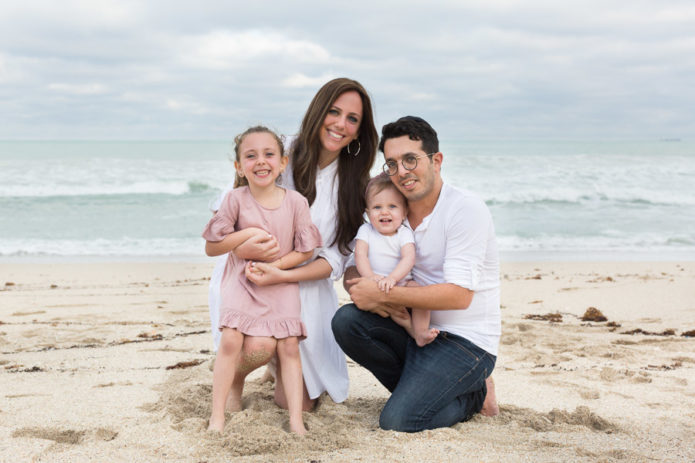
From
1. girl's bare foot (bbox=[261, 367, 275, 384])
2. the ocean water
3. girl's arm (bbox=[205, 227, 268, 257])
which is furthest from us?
the ocean water

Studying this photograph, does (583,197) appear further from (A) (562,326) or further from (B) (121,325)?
(B) (121,325)

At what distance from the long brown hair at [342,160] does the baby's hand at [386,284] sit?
0.57 metres

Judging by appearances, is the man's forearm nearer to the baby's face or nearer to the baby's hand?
the baby's hand

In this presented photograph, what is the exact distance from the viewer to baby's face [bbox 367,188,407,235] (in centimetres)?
343

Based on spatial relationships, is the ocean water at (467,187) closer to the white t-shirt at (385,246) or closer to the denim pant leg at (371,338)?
the denim pant leg at (371,338)

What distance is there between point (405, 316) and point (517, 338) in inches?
86.8

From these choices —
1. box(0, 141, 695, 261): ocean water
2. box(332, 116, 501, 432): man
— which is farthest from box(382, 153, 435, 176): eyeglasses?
box(0, 141, 695, 261): ocean water

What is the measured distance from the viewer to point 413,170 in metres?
3.34

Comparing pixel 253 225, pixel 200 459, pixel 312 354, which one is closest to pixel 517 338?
pixel 312 354

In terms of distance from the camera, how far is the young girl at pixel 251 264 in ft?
10.6

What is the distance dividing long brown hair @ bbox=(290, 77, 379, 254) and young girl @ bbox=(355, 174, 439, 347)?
0.72 feet

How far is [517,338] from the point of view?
5316mm

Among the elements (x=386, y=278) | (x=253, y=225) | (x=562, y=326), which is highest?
(x=253, y=225)

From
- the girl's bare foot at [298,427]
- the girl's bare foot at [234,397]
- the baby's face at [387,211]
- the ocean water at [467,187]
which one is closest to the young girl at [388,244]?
the baby's face at [387,211]
